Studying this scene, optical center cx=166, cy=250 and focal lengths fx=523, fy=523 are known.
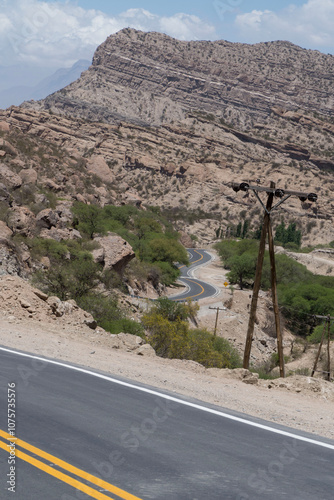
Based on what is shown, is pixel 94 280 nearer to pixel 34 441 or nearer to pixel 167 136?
pixel 34 441

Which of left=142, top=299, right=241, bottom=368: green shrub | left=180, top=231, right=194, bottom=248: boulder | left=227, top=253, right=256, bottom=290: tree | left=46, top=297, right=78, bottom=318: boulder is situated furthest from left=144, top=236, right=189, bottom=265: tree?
left=46, top=297, right=78, bottom=318: boulder

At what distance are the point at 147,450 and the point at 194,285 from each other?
6173cm

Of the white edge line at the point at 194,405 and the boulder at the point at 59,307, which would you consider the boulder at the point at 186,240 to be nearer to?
the boulder at the point at 59,307

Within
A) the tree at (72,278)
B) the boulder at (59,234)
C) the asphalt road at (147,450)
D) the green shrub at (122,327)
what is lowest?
the green shrub at (122,327)

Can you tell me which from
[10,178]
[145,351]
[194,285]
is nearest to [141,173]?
[194,285]

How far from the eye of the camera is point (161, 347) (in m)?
23.1

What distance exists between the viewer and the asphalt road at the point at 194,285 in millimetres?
58194

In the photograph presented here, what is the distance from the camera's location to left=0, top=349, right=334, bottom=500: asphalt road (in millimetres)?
4801

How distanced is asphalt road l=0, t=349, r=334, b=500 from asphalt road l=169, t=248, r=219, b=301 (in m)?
37.6

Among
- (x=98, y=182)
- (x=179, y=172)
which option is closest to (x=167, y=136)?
(x=179, y=172)

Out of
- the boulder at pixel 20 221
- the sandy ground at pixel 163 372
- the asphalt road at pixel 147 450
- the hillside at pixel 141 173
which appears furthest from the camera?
the hillside at pixel 141 173

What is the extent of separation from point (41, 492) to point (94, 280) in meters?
29.8

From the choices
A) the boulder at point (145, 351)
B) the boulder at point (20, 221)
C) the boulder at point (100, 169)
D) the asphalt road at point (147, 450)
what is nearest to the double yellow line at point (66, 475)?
the asphalt road at point (147, 450)

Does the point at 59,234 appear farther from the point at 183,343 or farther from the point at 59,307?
the point at 59,307
